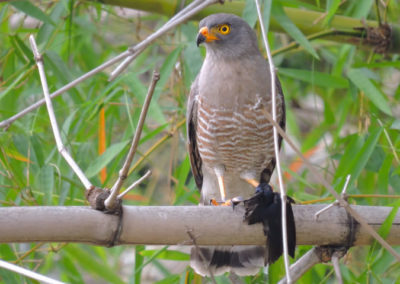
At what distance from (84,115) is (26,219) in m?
1.44

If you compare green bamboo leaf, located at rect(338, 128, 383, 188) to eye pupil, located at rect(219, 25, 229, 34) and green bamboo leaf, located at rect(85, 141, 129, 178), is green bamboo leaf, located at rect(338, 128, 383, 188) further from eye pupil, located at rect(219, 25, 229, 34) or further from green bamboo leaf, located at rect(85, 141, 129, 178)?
green bamboo leaf, located at rect(85, 141, 129, 178)

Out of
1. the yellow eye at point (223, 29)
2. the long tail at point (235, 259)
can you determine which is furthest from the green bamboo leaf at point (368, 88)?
the long tail at point (235, 259)

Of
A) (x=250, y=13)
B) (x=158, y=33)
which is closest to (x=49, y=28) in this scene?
(x=250, y=13)

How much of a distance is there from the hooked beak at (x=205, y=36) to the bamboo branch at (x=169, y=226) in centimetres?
114

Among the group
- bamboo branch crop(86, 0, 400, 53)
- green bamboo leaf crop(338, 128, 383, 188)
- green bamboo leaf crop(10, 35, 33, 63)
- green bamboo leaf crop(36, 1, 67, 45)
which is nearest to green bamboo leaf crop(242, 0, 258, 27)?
bamboo branch crop(86, 0, 400, 53)

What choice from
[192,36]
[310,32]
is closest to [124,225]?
[192,36]

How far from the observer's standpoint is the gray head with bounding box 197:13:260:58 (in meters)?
3.29

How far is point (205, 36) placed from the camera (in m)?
3.23

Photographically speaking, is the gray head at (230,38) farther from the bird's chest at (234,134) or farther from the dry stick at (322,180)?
the dry stick at (322,180)

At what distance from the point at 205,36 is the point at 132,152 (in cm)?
155

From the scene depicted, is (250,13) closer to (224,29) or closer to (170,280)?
(224,29)

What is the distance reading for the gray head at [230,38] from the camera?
130 inches

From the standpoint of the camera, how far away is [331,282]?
405cm

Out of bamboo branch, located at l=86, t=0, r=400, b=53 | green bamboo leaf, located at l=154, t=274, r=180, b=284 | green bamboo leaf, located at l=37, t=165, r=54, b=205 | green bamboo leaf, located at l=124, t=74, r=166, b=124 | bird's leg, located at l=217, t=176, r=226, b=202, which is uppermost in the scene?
bamboo branch, located at l=86, t=0, r=400, b=53
